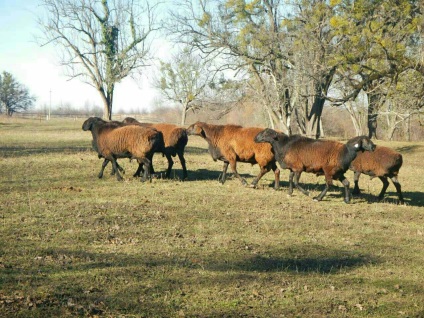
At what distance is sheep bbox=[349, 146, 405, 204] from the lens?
16.6m

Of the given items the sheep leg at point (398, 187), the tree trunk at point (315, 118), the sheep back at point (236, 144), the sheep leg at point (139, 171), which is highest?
the tree trunk at point (315, 118)

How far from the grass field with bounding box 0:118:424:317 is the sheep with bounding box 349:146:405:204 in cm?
100

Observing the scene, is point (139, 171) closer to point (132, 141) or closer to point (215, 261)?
point (132, 141)

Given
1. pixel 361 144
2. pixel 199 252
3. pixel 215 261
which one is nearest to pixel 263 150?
pixel 361 144

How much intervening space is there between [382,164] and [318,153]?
262 centimetres

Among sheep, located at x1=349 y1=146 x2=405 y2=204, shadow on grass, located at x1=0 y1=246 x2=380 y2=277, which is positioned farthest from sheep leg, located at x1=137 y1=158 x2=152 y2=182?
shadow on grass, located at x1=0 y1=246 x2=380 y2=277

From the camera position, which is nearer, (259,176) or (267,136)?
(267,136)

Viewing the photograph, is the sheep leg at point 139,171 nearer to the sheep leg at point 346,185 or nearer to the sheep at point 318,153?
the sheep at point 318,153

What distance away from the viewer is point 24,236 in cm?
949

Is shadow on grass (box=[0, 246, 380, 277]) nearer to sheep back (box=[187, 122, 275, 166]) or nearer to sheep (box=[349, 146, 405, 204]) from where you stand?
sheep back (box=[187, 122, 275, 166])

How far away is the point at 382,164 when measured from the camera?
16688mm

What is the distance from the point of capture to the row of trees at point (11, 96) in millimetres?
106750

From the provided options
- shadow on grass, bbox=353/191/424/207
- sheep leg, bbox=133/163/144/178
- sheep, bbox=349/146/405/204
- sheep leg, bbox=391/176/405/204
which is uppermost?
sheep, bbox=349/146/405/204

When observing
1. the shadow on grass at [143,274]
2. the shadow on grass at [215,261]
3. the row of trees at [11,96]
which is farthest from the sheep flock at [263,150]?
the row of trees at [11,96]
